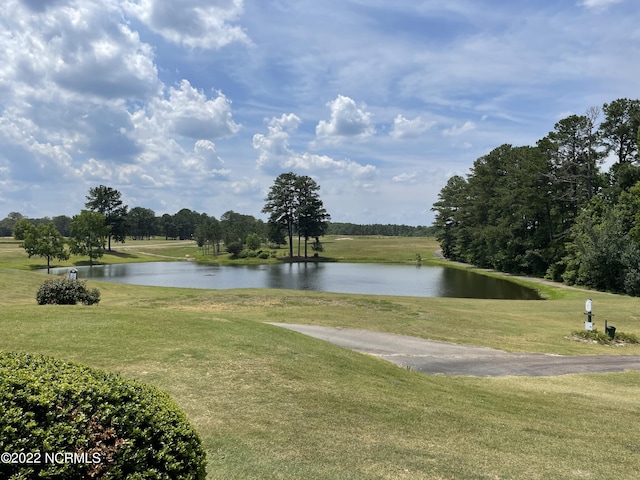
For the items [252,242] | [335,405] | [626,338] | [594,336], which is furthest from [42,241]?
[626,338]

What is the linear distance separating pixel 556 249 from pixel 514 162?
2034 cm

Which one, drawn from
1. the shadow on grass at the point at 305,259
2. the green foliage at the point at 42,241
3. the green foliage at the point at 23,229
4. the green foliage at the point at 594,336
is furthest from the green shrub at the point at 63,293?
the shadow on grass at the point at 305,259

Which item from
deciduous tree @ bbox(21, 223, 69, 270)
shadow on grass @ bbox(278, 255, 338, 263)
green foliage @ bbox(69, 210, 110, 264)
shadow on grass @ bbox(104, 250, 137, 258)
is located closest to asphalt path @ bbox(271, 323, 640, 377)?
deciduous tree @ bbox(21, 223, 69, 270)

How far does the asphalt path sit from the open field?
1.04m

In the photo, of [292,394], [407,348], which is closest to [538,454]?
[292,394]

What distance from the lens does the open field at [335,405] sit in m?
5.98

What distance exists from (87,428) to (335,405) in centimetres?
524

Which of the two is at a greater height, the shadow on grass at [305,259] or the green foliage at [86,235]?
the green foliage at [86,235]

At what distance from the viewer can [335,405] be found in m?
7.91

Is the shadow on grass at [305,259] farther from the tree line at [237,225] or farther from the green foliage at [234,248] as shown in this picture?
the green foliage at [234,248]

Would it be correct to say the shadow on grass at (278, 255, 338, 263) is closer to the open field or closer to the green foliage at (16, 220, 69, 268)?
the green foliage at (16, 220, 69, 268)

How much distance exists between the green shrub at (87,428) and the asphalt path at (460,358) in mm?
11009

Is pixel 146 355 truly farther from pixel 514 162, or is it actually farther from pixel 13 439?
pixel 514 162

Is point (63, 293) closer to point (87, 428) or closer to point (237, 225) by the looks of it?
point (87, 428)
